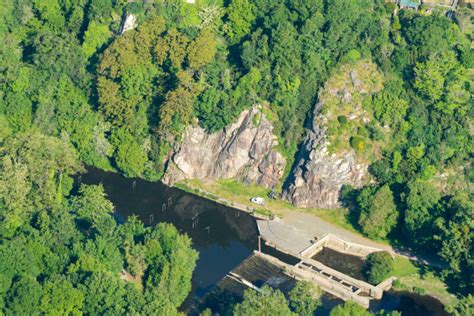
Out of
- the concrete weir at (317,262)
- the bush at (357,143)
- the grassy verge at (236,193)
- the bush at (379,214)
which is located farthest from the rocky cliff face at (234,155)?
the bush at (379,214)

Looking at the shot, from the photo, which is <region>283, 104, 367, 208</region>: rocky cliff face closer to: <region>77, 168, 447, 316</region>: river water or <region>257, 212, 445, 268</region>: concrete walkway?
<region>257, 212, 445, 268</region>: concrete walkway

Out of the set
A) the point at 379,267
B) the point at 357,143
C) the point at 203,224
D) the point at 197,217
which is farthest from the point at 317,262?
the point at 197,217

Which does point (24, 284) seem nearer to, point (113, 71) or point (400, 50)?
point (113, 71)

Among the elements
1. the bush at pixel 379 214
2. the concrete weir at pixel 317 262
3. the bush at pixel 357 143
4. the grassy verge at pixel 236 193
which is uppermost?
the bush at pixel 357 143

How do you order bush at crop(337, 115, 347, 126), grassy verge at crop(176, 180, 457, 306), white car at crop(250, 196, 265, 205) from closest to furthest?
1. grassy verge at crop(176, 180, 457, 306)
2. bush at crop(337, 115, 347, 126)
3. white car at crop(250, 196, 265, 205)

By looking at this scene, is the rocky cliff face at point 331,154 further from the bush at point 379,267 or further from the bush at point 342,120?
the bush at point 379,267

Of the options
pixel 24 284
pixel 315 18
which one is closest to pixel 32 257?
pixel 24 284

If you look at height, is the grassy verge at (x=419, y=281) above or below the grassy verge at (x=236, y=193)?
below

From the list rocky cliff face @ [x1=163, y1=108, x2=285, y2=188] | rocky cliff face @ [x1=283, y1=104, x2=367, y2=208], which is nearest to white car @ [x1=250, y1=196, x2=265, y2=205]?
rocky cliff face @ [x1=163, y1=108, x2=285, y2=188]
